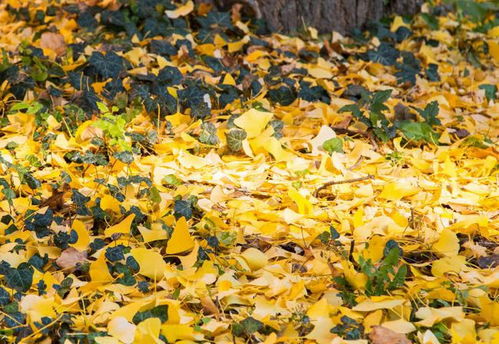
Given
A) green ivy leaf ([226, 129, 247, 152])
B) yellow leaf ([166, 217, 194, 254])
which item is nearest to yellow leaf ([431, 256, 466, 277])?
yellow leaf ([166, 217, 194, 254])

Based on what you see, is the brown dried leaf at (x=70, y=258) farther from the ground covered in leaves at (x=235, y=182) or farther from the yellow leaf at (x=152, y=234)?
the yellow leaf at (x=152, y=234)

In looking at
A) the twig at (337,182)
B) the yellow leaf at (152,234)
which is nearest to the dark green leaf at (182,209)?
the yellow leaf at (152,234)

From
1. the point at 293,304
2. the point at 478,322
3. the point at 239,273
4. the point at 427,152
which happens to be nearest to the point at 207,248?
the point at 239,273

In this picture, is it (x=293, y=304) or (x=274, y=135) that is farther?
(x=274, y=135)

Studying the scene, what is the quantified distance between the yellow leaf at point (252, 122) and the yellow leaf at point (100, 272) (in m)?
0.92

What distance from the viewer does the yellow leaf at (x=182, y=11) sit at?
363cm

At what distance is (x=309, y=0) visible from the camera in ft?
12.7

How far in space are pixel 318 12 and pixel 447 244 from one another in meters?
2.08

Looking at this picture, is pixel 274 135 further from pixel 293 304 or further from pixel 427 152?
pixel 293 304

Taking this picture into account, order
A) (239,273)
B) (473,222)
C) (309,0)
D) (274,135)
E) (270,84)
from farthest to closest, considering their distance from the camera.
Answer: (309,0) < (270,84) < (274,135) < (473,222) < (239,273)

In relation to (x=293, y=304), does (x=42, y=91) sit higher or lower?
higher

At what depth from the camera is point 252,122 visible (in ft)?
8.97

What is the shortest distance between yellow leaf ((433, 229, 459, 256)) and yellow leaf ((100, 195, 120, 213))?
952mm

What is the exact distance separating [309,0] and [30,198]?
82.5 inches
